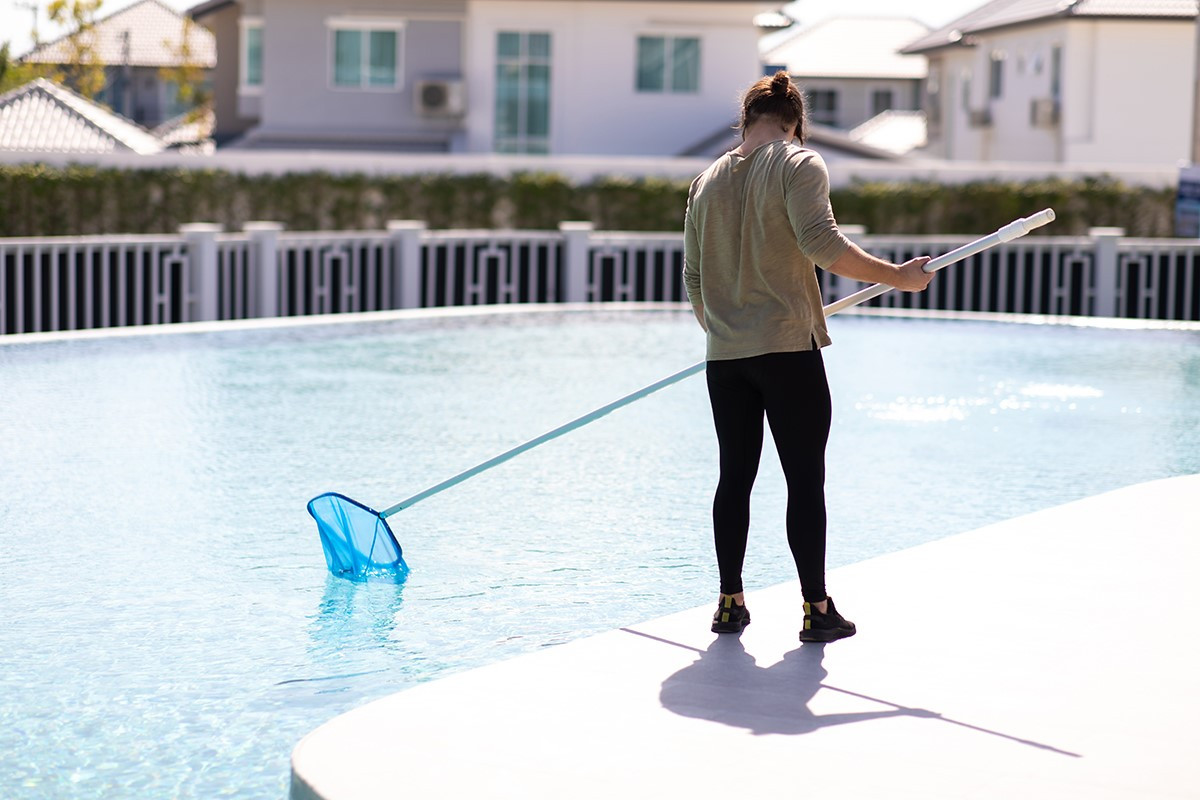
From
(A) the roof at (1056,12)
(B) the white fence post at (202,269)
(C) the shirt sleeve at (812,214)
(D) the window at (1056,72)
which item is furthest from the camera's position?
(D) the window at (1056,72)

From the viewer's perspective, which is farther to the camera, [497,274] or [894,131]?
[894,131]

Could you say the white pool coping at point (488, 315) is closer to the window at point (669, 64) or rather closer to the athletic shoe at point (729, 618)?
the athletic shoe at point (729, 618)

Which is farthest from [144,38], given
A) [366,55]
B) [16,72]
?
[366,55]

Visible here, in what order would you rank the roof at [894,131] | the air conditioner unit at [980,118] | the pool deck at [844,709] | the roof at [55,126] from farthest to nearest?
the roof at [894,131], the air conditioner unit at [980,118], the roof at [55,126], the pool deck at [844,709]

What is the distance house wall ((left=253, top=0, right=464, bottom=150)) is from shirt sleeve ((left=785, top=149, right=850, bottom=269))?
86.7ft

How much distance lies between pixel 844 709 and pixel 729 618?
786 millimetres

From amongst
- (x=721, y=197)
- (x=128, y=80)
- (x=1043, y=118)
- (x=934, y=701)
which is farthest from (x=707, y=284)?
(x=128, y=80)

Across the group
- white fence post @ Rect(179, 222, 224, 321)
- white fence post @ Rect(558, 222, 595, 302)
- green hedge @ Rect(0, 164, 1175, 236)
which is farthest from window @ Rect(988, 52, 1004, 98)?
white fence post @ Rect(179, 222, 224, 321)

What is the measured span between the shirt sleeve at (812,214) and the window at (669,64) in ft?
85.6

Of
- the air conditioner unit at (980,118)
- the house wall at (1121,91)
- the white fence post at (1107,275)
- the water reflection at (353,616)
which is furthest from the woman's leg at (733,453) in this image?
the air conditioner unit at (980,118)

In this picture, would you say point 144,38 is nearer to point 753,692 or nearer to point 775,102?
point 775,102

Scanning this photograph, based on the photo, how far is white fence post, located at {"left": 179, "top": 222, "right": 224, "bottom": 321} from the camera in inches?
541

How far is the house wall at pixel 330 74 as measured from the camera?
30.1 m

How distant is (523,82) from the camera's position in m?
29.6
